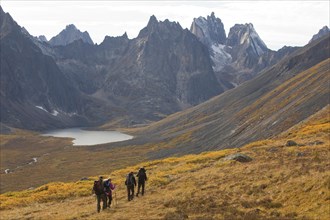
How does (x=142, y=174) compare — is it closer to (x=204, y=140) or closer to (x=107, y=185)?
(x=107, y=185)

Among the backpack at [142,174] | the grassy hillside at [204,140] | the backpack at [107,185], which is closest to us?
the backpack at [107,185]

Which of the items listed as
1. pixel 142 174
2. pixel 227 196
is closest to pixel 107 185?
pixel 142 174

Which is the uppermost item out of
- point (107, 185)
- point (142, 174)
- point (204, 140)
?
point (142, 174)

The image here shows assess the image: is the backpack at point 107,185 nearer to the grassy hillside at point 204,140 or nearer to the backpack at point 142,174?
the backpack at point 142,174

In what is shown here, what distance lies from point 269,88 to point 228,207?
563 feet

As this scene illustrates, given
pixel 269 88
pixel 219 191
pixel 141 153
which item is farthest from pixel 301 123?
pixel 269 88

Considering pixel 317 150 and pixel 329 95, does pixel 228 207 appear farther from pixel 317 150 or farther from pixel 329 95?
pixel 329 95

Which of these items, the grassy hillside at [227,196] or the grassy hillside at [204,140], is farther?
the grassy hillside at [204,140]

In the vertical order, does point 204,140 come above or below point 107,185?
below

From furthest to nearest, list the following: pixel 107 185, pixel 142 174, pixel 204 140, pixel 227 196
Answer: pixel 204 140 → pixel 142 174 → pixel 107 185 → pixel 227 196

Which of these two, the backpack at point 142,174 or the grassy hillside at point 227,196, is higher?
the backpack at point 142,174

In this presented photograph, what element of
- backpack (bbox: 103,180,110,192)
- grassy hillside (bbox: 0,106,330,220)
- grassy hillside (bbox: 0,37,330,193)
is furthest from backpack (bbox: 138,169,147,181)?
grassy hillside (bbox: 0,37,330,193)

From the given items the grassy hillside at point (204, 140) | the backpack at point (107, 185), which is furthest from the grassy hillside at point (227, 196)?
the grassy hillside at point (204, 140)

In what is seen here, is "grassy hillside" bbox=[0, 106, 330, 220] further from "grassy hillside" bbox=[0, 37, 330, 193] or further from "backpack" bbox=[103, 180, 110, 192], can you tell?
"grassy hillside" bbox=[0, 37, 330, 193]
